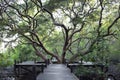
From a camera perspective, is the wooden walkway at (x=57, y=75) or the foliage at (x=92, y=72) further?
the foliage at (x=92, y=72)

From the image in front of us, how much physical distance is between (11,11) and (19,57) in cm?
730

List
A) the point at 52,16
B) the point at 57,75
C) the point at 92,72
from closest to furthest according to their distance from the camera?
the point at 57,75 < the point at 92,72 < the point at 52,16

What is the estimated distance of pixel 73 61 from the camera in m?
20.5

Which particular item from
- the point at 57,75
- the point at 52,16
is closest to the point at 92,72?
the point at 57,75

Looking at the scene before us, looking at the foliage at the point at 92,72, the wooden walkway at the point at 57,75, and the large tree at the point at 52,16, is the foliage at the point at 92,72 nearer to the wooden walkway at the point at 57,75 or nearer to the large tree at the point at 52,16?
the wooden walkway at the point at 57,75

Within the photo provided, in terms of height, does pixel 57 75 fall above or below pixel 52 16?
below

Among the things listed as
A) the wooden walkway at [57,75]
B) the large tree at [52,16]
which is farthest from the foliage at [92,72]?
the large tree at [52,16]

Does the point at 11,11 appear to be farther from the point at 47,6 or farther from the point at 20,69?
the point at 20,69

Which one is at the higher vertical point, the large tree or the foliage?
the large tree

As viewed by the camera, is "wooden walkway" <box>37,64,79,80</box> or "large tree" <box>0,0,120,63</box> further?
"large tree" <box>0,0,120,63</box>

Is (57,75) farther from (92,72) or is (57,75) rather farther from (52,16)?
(52,16)

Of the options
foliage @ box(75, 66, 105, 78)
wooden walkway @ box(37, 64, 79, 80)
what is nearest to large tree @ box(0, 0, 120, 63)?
foliage @ box(75, 66, 105, 78)

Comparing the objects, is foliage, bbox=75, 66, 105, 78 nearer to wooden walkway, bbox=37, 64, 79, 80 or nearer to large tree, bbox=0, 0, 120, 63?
wooden walkway, bbox=37, 64, 79, 80

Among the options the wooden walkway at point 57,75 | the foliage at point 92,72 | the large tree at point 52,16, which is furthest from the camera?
the large tree at point 52,16
